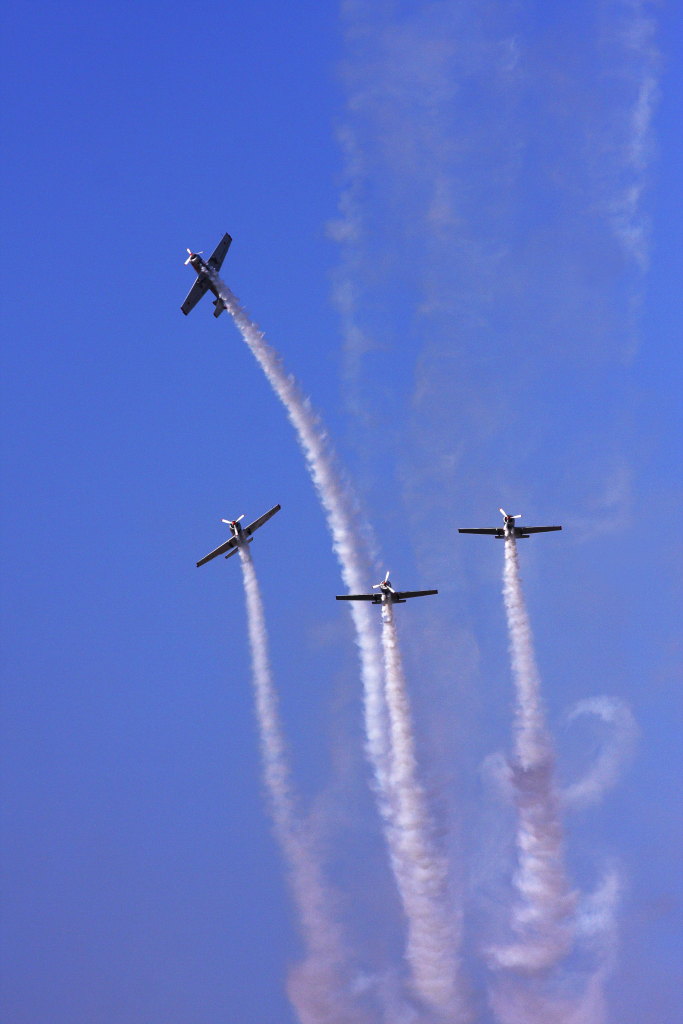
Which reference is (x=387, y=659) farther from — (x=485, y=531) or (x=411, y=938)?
(x=411, y=938)

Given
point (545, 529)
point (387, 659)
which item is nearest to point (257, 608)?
point (387, 659)

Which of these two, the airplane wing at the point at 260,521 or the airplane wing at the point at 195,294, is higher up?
the airplane wing at the point at 195,294

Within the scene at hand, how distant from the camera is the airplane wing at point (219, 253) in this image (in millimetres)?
68562

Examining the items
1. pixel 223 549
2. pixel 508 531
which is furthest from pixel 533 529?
pixel 223 549

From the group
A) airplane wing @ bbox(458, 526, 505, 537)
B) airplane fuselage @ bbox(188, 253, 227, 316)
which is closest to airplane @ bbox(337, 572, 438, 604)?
airplane wing @ bbox(458, 526, 505, 537)

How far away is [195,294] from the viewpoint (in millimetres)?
70062

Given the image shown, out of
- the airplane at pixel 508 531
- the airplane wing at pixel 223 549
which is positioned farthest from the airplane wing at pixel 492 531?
the airplane wing at pixel 223 549

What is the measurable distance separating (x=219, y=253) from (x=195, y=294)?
331 centimetres

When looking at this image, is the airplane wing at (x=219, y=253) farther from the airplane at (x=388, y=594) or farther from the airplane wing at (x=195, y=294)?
the airplane at (x=388, y=594)

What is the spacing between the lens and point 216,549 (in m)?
67.2

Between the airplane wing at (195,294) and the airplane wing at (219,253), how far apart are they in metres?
1.20

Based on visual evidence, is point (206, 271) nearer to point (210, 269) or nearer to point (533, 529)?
point (210, 269)

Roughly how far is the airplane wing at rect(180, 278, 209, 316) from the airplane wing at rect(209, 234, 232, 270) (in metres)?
1.20

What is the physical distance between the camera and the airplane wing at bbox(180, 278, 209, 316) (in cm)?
6931
